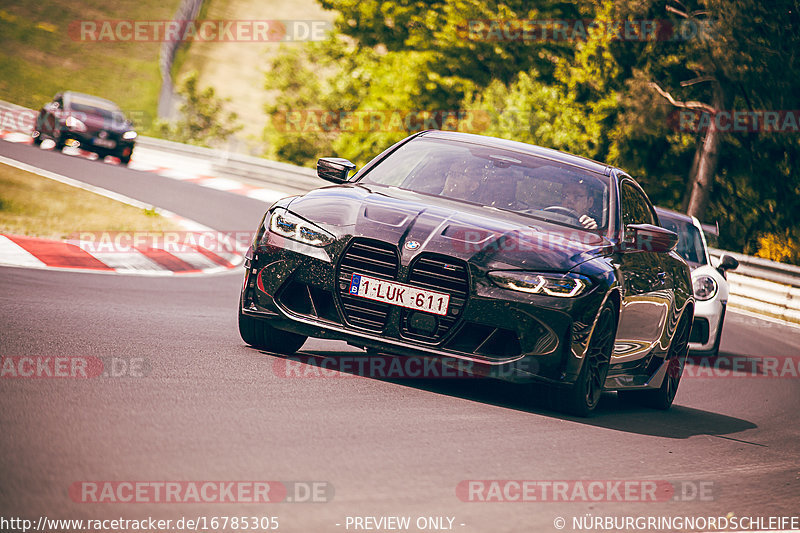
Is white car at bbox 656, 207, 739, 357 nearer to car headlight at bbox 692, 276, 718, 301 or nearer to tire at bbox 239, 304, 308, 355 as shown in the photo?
car headlight at bbox 692, 276, 718, 301

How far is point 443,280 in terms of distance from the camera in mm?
6219

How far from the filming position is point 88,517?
11.9ft

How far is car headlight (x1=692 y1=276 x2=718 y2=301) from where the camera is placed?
11.8 m

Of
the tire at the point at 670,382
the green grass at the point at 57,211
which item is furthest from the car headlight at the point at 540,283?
the green grass at the point at 57,211

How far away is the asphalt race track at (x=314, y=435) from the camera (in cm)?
419

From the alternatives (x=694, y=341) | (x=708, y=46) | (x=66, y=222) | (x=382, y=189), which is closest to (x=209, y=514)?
(x=382, y=189)

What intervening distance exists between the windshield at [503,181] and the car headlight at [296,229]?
1.06 meters

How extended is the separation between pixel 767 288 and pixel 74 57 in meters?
50.0

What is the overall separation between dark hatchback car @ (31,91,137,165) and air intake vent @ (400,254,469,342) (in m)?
22.0

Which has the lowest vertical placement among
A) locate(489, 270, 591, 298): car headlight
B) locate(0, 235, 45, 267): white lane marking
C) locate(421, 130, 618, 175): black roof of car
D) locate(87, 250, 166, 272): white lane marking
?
locate(87, 250, 166, 272): white lane marking

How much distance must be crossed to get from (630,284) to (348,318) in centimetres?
181

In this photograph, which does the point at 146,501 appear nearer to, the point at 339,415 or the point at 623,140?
the point at 339,415

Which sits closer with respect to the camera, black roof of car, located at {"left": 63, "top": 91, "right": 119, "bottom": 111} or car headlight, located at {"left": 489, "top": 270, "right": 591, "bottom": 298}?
car headlight, located at {"left": 489, "top": 270, "right": 591, "bottom": 298}

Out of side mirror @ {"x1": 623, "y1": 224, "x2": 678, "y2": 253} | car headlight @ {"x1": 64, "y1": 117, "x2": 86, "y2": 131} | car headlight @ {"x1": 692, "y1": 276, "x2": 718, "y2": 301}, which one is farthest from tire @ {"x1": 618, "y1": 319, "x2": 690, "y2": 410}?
car headlight @ {"x1": 64, "y1": 117, "x2": 86, "y2": 131}
